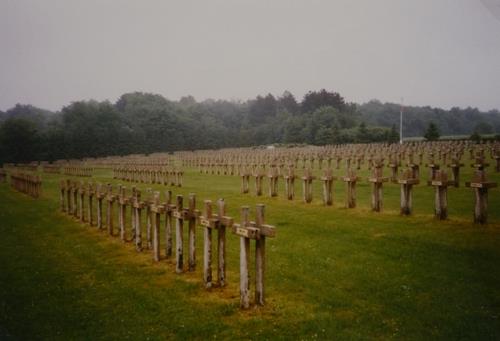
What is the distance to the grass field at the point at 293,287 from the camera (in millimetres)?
6465

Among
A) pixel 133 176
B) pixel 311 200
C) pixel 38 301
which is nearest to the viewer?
pixel 38 301

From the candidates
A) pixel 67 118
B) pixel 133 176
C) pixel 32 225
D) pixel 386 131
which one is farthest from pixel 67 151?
pixel 32 225

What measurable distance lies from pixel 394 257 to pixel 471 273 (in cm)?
175

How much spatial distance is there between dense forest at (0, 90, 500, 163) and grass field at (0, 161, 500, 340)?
64.2 meters

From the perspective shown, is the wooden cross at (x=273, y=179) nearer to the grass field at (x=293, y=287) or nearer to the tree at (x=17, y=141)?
the grass field at (x=293, y=287)

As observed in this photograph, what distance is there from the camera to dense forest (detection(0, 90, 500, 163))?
7644 centimetres

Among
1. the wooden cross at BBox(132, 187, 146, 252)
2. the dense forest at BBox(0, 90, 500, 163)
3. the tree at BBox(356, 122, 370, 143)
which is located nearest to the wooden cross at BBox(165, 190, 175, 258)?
the wooden cross at BBox(132, 187, 146, 252)

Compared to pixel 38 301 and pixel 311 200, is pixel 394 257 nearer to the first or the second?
pixel 38 301

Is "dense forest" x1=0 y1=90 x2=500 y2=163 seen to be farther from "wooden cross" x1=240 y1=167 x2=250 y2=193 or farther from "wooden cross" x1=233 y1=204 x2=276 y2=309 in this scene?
"wooden cross" x1=233 y1=204 x2=276 y2=309

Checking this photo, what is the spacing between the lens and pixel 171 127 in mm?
104312

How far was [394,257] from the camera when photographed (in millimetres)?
9656

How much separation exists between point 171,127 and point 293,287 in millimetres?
99131

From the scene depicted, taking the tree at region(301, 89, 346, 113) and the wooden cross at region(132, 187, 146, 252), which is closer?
the wooden cross at region(132, 187, 146, 252)

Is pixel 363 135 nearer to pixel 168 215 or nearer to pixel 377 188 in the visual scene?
pixel 377 188
